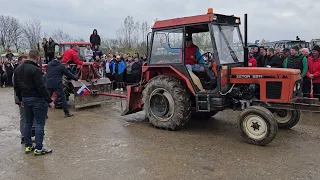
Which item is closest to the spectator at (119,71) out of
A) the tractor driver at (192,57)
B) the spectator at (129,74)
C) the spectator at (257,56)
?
the spectator at (129,74)

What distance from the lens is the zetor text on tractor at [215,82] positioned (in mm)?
5605

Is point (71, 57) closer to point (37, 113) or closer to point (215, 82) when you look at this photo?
point (37, 113)

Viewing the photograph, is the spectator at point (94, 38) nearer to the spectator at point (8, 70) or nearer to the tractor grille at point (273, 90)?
the spectator at point (8, 70)

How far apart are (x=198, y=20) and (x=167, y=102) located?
173cm

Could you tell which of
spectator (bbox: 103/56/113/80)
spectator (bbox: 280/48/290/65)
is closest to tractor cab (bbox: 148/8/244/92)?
spectator (bbox: 280/48/290/65)

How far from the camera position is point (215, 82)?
6164 mm

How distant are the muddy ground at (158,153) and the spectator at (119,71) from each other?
5.94 m

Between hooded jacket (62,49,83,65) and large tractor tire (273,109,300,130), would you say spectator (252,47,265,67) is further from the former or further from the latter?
hooded jacket (62,49,83,65)

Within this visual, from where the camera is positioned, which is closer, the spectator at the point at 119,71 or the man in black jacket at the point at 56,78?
the man in black jacket at the point at 56,78

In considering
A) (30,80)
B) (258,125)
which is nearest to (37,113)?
(30,80)

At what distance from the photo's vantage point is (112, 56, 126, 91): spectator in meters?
13.2

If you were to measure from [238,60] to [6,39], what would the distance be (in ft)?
149

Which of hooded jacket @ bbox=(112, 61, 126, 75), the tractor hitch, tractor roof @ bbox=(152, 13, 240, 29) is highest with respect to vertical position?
tractor roof @ bbox=(152, 13, 240, 29)

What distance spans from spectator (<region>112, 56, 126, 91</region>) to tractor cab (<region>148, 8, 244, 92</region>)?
254 inches
